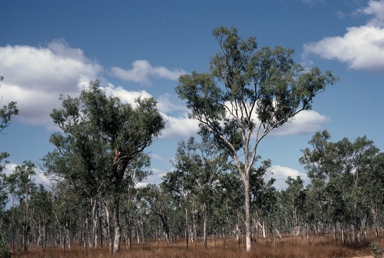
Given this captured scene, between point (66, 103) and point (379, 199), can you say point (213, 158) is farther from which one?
point (379, 199)

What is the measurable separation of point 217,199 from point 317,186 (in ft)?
43.9

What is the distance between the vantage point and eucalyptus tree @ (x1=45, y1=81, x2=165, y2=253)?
2730 cm

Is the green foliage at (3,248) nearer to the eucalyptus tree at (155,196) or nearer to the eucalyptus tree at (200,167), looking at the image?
the eucalyptus tree at (200,167)

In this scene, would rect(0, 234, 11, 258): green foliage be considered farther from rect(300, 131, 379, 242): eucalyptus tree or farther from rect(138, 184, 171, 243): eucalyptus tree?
rect(138, 184, 171, 243): eucalyptus tree

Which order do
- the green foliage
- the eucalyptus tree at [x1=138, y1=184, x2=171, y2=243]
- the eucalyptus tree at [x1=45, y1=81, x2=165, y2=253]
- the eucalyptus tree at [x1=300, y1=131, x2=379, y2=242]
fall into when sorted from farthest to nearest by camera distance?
1. the eucalyptus tree at [x1=138, y1=184, x2=171, y2=243]
2. the eucalyptus tree at [x1=300, y1=131, x2=379, y2=242]
3. the eucalyptus tree at [x1=45, y1=81, x2=165, y2=253]
4. the green foliage

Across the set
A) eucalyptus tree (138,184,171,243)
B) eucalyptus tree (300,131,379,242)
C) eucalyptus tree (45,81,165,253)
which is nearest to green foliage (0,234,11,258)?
eucalyptus tree (45,81,165,253)

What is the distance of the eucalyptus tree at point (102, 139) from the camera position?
2730 centimetres

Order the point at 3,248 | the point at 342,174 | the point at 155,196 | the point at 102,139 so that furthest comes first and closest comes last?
1. the point at 155,196
2. the point at 342,174
3. the point at 102,139
4. the point at 3,248

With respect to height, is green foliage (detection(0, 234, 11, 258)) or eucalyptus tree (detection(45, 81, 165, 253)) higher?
eucalyptus tree (detection(45, 81, 165, 253))

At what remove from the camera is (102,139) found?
96.1 feet

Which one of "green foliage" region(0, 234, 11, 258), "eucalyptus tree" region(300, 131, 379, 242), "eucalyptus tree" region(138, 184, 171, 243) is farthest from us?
"eucalyptus tree" region(138, 184, 171, 243)

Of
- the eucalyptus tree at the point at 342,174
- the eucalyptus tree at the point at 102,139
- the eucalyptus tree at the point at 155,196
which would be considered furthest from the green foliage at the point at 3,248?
the eucalyptus tree at the point at 155,196

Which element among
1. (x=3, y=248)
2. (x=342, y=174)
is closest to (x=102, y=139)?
(x=3, y=248)

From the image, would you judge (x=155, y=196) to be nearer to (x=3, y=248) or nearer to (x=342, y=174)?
(x=342, y=174)
